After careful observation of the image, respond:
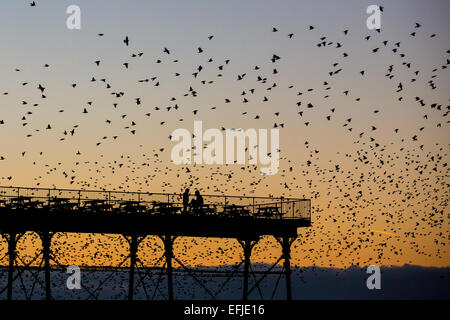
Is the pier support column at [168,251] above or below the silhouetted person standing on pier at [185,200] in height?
below

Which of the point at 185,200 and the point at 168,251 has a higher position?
the point at 185,200

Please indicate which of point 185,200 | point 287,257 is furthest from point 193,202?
point 287,257

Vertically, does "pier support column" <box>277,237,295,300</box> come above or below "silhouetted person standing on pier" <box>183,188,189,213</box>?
below

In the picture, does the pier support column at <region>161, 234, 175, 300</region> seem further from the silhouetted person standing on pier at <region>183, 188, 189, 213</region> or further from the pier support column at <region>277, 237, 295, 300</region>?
the pier support column at <region>277, 237, 295, 300</region>

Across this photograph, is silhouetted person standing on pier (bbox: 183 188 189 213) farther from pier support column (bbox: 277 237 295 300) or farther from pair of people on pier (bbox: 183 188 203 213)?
pier support column (bbox: 277 237 295 300)

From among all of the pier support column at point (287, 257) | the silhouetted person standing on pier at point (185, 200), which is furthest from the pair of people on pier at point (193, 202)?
the pier support column at point (287, 257)

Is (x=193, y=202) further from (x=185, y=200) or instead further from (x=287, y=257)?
(x=287, y=257)

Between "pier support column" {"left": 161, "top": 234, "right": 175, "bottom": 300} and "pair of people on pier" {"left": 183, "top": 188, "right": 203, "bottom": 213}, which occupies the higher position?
"pair of people on pier" {"left": 183, "top": 188, "right": 203, "bottom": 213}

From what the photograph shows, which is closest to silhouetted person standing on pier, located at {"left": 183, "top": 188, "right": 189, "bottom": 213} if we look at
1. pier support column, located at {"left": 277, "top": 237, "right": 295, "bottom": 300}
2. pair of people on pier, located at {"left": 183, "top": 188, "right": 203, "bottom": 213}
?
pair of people on pier, located at {"left": 183, "top": 188, "right": 203, "bottom": 213}

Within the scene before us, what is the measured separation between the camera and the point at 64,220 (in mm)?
51594

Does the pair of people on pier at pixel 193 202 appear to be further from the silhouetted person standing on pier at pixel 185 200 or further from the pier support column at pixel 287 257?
the pier support column at pixel 287 257
